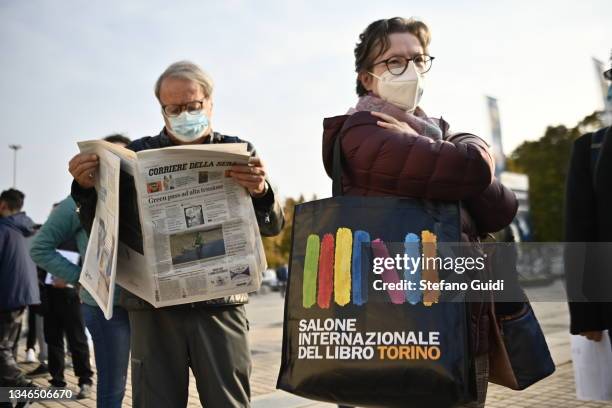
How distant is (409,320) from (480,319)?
0.27m

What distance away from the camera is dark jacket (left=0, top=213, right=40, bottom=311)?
605 cm

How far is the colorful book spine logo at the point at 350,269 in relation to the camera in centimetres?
187

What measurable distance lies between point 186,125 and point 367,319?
119cm

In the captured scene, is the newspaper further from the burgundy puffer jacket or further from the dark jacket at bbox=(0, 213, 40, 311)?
the dark jacket at bbox=(0, 213, 40, 311)

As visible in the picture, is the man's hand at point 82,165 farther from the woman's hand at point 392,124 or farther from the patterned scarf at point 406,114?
the woman's hand at point 392,124

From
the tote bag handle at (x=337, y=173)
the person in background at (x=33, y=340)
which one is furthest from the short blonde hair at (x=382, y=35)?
the person in background at (x=33, y=340)

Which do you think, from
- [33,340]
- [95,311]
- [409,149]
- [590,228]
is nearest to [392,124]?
[409,149]

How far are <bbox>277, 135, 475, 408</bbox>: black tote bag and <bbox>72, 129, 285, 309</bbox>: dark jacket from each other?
0.67 metres

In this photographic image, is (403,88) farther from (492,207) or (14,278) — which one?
(14,278)

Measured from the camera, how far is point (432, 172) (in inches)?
74.8

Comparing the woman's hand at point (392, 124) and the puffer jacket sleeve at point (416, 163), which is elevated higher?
the woman's hand at point (392, 124)

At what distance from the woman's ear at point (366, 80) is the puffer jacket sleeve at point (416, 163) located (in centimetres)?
28

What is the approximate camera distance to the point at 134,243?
2477 mm

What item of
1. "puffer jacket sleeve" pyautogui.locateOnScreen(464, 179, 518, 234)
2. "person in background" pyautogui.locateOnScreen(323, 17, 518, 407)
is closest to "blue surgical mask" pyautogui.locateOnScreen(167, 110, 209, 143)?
"person in background" pyautogui.locateOnScreen(323, 17, 518, 407)
